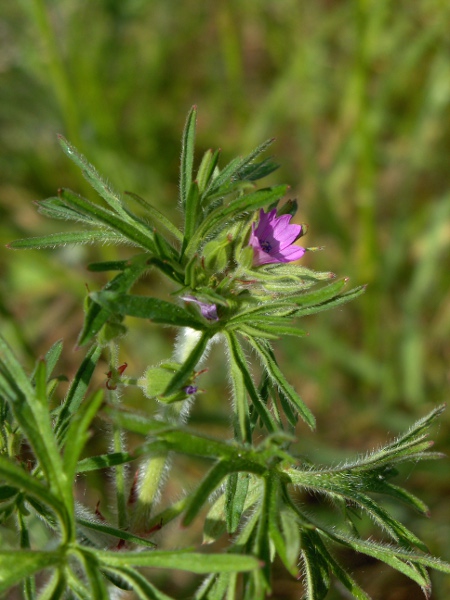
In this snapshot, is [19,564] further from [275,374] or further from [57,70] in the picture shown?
[57,70]

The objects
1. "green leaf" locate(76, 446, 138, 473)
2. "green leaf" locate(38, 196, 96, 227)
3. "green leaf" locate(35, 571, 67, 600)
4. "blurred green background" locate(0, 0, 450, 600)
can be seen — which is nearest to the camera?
"green leaf" locate(35, 571, 67, 600)

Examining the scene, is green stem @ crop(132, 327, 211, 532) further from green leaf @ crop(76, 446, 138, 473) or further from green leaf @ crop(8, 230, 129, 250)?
green leaf @ crop(8, 230, 129, 250)

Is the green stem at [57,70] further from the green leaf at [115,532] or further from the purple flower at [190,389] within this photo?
the green leaf at [115,532]

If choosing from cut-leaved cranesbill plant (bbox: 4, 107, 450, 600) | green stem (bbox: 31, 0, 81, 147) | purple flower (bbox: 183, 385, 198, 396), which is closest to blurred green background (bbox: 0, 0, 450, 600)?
green stem (bbox: 31, 0, 81, 147)

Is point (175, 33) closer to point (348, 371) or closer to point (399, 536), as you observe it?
point (348, 371)

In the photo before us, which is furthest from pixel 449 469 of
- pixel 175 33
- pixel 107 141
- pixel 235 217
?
pixel 175 33

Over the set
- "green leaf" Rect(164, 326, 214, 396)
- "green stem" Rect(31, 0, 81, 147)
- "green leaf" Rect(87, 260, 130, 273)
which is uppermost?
"green stem" Rect(31, 0, 81, 147)

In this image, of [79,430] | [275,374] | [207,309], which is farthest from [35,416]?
[275,374]
